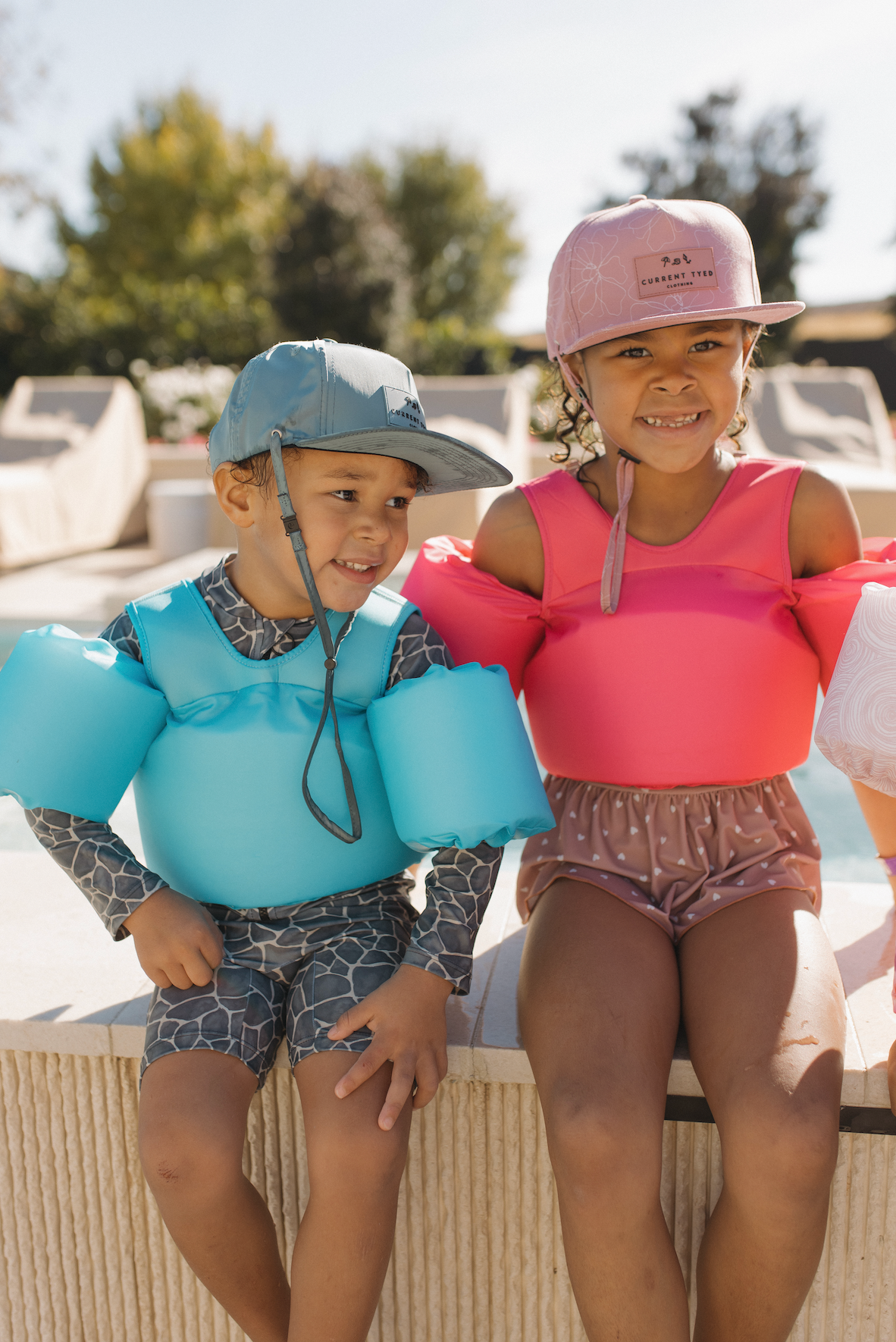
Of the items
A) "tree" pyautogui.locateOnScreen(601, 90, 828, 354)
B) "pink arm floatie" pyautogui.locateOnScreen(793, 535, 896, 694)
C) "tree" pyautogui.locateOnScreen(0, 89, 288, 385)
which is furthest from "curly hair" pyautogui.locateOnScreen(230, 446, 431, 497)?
"tree" pyautogui.locateOnScreen(601, 90, 828, 354)

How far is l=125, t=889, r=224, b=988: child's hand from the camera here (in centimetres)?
153

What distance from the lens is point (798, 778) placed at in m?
4.48

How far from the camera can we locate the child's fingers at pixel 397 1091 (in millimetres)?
1358

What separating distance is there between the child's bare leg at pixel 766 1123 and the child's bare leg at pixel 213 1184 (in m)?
0.62

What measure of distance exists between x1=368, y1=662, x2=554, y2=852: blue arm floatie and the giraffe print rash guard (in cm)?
5

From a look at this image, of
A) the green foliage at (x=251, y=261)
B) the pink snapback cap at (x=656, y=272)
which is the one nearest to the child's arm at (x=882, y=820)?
the pink snapback cap at (x=656, y=272)

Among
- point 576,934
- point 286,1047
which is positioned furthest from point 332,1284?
point 576,934

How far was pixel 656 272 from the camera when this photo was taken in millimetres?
1648

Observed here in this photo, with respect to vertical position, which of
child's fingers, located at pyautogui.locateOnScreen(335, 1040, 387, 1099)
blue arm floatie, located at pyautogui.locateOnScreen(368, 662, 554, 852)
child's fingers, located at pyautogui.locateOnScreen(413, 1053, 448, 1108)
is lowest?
child's fingers, located at pyautogui.locateOnScreen(413, 1053, 448, 1108)

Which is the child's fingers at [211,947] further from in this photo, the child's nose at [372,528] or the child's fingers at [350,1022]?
the child's nose at [372,528]

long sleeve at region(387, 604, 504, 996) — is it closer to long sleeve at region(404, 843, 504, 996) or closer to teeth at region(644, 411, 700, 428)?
long sleeve at region(404, 843, 504, 996)

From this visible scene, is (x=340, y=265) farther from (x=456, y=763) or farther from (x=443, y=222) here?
(x=443, y=222)

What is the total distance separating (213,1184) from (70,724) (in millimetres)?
709

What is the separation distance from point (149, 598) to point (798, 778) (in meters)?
3.51
